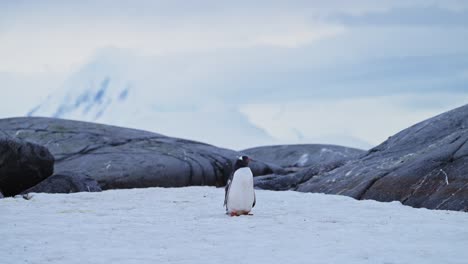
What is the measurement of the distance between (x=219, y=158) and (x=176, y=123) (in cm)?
4037

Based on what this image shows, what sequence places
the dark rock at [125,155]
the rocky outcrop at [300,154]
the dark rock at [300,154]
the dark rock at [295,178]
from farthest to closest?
the dark rock at [300,154], the rocky outcrop at [300,154], the dark rock at [125,155], the dark rock at [295,178]

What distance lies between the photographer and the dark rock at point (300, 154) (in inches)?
1014

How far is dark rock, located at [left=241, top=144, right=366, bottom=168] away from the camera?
25.8 meters

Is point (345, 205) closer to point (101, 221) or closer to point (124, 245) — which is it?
point (101, 221)

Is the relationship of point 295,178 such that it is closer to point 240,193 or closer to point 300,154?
point 240,193

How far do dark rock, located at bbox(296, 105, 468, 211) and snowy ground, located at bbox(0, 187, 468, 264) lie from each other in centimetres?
66

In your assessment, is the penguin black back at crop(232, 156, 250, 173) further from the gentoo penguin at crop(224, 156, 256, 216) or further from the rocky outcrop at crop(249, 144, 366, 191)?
the rocky outcrop at crop(249, 144, 366, 191)

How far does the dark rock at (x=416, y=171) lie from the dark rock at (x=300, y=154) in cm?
1010

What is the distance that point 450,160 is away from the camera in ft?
39.5

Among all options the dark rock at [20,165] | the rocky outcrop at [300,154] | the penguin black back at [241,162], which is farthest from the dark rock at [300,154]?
the penguin black back at [241,162]

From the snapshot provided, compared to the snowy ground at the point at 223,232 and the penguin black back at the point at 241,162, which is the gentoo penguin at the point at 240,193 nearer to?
the penguin black back at the point at 241,162

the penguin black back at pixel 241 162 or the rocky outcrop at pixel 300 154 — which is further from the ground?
the rocky outcrop at pixel 300 154

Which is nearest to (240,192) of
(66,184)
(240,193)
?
(240,193)

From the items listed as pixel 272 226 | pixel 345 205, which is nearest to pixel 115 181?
pixel 345 205
